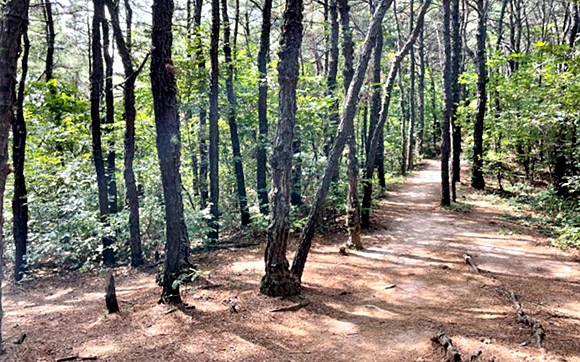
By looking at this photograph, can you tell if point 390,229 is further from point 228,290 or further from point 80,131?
point 80,131

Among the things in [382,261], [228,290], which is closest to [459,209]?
[382,261]

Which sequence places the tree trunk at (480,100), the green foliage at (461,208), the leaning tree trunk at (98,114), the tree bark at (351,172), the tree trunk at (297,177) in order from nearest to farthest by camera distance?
the tree bark at (351,172), the leaning tree trunk at (98,114), the tree trunk at (297,177), the green foliage at (461,208), the tree trunk at (480,100)

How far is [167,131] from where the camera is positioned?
5496 mm

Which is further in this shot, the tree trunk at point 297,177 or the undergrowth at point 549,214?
the tree trunk at point 297,177

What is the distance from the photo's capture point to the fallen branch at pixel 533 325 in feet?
14.1

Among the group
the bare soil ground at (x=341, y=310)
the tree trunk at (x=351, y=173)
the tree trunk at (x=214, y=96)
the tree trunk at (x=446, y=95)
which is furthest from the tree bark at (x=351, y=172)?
the tree trunk at (x=446, y=95)

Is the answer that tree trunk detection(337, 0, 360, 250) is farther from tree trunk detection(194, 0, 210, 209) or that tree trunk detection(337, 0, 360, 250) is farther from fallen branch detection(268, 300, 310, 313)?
tree trunk detection(194, 0, 210, 209)

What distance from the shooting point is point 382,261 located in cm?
823

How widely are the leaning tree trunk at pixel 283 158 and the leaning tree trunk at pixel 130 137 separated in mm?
4231

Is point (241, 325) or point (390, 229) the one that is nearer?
point (241, 325)

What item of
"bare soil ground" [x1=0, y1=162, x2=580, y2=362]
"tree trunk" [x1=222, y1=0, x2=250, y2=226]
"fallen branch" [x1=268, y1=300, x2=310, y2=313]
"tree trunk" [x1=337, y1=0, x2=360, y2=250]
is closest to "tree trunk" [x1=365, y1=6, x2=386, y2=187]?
"tree trunk" [x1=337, y1=0, x2=360, y2=250]

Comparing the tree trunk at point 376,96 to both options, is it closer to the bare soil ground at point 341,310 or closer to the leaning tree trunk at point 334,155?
the leaning tree trunk at point 334,155

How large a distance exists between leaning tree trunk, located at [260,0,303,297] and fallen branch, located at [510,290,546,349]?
3216mm

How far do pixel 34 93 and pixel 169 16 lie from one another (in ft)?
25.9
